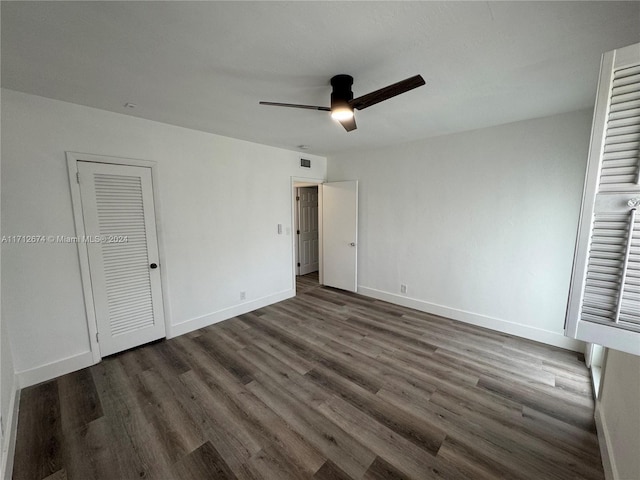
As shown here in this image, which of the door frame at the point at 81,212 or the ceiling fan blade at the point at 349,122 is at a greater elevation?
the ceiling fan blade at the point at 349,122

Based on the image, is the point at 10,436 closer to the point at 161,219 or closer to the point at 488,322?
the point at 161,219

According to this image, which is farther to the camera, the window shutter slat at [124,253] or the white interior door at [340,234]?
the white interior door at [340,234]

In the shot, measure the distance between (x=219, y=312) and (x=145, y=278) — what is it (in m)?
1.06

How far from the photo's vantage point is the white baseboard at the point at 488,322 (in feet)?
9.31

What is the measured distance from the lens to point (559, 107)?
249 cm

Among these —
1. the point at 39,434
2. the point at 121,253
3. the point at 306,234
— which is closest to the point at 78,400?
the point at 39,434

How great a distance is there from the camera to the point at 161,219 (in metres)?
2.95

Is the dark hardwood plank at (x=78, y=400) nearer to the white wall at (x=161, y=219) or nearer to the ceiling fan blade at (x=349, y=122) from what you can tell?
the white wall at (x=161, y=219)

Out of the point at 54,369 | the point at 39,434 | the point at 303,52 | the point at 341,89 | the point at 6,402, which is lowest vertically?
the point at 39,434

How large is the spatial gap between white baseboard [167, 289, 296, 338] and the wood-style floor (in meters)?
0.17

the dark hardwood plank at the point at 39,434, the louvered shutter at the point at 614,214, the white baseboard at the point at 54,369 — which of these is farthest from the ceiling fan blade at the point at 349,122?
the white baseboard at the point at 54,369

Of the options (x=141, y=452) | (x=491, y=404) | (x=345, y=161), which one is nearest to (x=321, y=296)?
(x=345, y=161)

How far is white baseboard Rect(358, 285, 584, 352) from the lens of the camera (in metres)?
2.84

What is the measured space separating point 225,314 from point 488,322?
360cm
